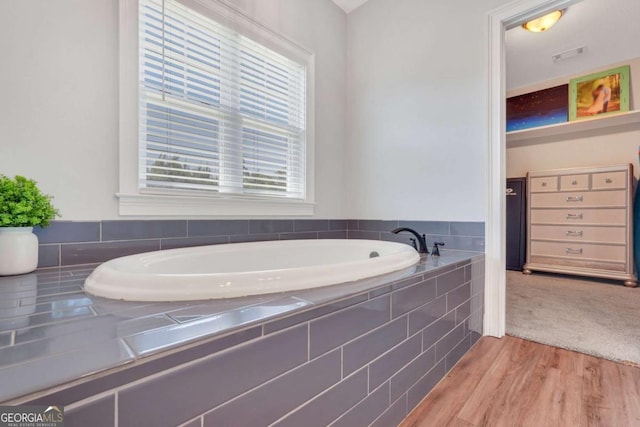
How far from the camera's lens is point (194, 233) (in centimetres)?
171

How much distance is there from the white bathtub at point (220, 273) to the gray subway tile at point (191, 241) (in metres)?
0.19

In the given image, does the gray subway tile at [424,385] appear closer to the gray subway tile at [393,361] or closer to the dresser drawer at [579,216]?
the gray subway tile at [393,361]

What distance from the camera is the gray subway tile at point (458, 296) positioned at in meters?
1.45

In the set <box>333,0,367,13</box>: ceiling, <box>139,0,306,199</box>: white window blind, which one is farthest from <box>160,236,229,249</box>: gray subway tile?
<box>333,0,367,13</box>: ceiling

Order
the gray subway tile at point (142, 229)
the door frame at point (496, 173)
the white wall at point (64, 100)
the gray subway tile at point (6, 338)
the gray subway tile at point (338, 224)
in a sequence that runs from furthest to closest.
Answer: the gray subway tile at point (338, 224) → the door frame at point (496, 173) → the gray subway tile at point (142, 229) → the white wall at point (64, 100) → the gray subway tile at point (6, 338)

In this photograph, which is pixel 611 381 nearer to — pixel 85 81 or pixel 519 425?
pixel 519 425

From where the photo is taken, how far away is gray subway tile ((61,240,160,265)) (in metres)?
1.32

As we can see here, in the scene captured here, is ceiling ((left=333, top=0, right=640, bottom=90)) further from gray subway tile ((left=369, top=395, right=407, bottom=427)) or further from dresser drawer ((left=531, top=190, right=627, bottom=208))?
gray subway tile ((left=369, top=395, right=407, bottom=427))

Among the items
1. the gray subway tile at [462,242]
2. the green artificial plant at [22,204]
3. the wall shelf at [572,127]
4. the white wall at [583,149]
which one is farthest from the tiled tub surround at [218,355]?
the white wall at [583,149]

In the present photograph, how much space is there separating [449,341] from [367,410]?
0.71 meters

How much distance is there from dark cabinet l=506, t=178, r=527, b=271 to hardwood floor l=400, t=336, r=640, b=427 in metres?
2.37

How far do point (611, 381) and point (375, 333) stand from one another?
4.29 ft

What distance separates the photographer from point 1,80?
1163 millimetres

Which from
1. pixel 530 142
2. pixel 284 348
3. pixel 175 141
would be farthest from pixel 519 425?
pixel 530 142
